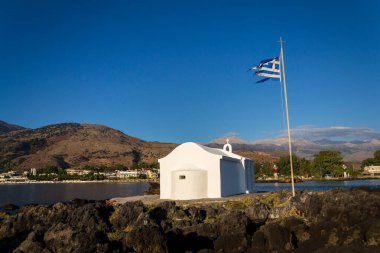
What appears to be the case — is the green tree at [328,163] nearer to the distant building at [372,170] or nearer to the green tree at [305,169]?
the green tree at [305,169]

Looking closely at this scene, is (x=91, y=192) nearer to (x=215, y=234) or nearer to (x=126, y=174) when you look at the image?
(x=215, y=234)

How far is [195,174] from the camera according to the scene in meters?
33.9

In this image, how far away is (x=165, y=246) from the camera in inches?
571

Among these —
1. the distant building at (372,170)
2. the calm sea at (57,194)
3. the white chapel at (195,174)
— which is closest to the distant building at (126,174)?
the calm sea at (57,194)

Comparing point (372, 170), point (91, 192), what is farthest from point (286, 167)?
point (91, 192)

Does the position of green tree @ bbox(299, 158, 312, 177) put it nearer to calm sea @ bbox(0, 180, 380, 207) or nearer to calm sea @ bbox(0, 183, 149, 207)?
calm sea @ bbox(0, 180, 380, 207)

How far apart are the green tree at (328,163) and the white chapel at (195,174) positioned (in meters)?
92.9

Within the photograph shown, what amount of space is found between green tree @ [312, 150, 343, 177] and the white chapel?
305 feet

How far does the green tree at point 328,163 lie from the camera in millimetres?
121881

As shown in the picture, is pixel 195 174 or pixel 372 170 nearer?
pixel 195 174

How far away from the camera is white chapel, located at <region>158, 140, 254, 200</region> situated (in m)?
33.7

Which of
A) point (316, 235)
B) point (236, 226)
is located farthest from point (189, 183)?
point (316, 235)

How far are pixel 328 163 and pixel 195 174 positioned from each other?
98828 mm

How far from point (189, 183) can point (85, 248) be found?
795 inches
